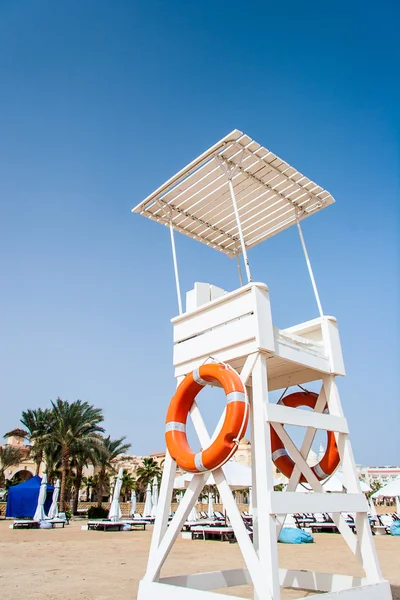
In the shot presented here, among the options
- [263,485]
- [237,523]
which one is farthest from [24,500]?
[263,485]

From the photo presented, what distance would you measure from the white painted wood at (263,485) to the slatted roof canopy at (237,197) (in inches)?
103

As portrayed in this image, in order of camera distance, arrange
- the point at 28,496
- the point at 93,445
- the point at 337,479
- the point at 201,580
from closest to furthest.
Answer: the point at 201,580 < the point at 337,479 < the point at 28,496 < the point at 93,445

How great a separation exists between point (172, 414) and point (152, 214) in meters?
3.03

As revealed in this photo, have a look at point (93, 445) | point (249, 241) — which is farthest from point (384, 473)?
point (249, 241)

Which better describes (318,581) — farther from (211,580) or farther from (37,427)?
(37,427)

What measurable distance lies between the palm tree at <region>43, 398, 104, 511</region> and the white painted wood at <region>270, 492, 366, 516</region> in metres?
25.1

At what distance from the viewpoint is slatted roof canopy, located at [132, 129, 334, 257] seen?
5.71 m

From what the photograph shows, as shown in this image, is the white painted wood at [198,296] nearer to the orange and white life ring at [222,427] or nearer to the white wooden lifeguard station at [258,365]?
the white wooden lifeguard station at [258,365]

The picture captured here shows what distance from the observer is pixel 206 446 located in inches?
187

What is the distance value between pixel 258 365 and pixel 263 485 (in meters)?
1.17

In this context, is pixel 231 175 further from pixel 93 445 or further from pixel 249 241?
pixel 93 445

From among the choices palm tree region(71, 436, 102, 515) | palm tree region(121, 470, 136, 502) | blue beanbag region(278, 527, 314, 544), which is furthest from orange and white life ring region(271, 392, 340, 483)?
palm tree region(121, 470, 136, 502)

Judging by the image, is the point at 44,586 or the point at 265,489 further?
the point at 44,586

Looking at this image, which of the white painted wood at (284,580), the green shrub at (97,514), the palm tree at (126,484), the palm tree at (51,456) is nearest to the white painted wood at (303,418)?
the white painted wood at (284,580)
